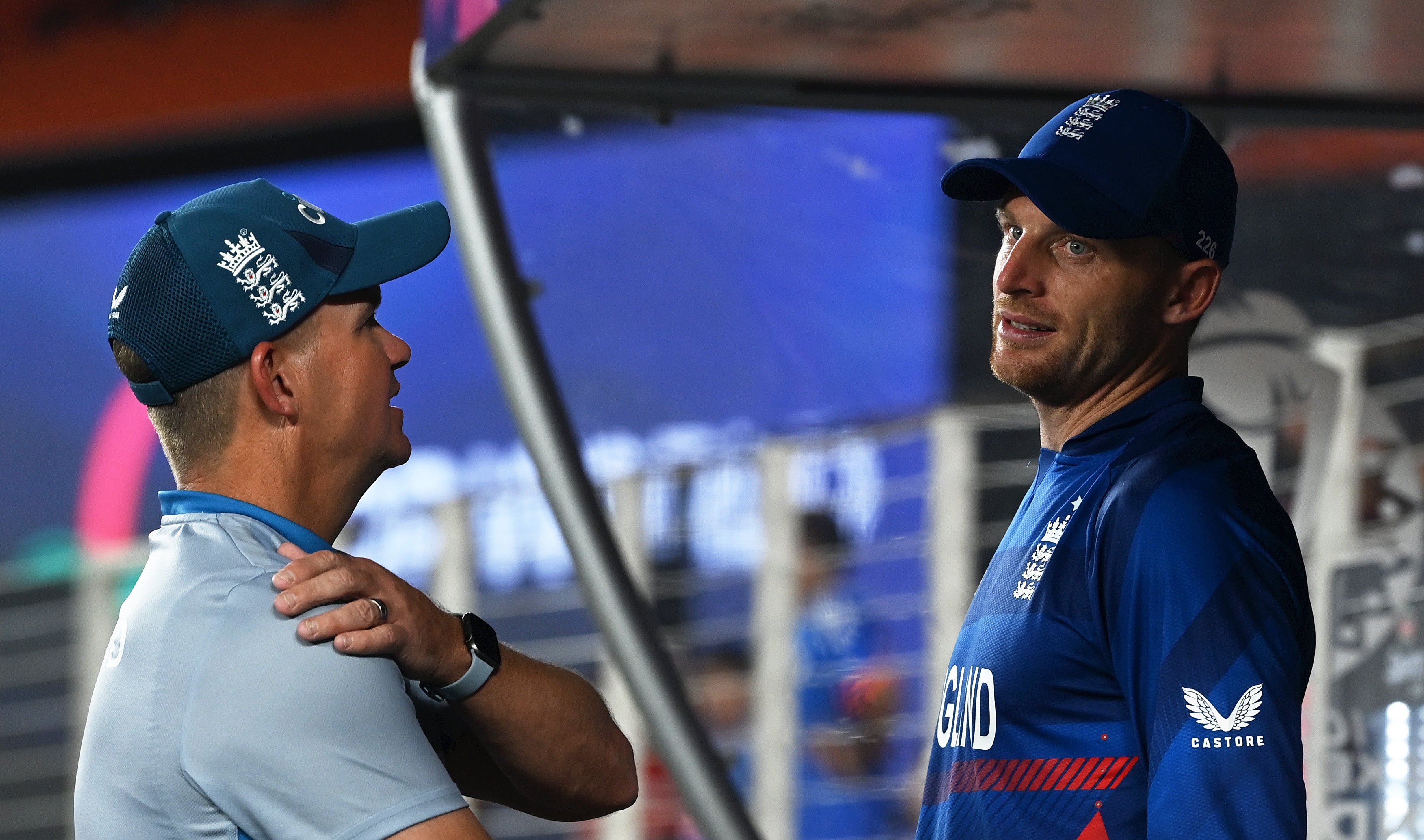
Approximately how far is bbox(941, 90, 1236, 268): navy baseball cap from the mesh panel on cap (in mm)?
670

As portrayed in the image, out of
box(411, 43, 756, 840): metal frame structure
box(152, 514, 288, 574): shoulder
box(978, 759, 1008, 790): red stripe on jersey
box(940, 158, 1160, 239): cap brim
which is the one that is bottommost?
box(411, 43, 756, 840): metal frame structure

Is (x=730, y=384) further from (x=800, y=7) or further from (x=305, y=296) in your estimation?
(x=305, y=296)

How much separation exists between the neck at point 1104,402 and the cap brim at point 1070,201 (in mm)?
119

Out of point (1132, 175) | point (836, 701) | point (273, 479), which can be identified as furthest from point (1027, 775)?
point (836, 701)

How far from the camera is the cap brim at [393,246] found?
1.31 metres

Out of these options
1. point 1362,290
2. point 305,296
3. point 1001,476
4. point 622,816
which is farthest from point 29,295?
point 305,296

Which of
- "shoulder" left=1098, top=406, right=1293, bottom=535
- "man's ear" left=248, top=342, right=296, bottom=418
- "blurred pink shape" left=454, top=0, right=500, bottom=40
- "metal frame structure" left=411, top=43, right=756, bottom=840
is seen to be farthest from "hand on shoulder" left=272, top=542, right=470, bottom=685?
"metal frame structure" left=411, top=43, right=756, bottom=840

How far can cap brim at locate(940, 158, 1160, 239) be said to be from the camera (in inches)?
55.8

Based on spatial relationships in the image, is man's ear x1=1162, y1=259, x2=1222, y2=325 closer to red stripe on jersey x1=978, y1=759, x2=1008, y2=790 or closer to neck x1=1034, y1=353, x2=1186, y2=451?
neck x1=1034, y1=353, x2=1186, y2=451

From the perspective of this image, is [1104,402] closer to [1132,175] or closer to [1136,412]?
[1136,412]

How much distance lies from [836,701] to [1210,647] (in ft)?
7.26

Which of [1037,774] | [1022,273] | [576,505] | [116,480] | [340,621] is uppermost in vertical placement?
[1022,273]

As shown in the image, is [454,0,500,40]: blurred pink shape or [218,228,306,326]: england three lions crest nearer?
[218,228,306,326]: england three lions crest

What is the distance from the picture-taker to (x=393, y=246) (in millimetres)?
A: 1343
